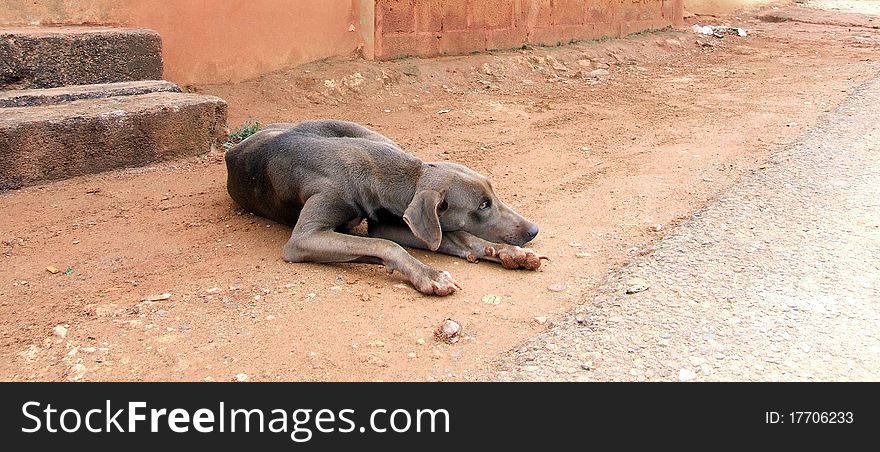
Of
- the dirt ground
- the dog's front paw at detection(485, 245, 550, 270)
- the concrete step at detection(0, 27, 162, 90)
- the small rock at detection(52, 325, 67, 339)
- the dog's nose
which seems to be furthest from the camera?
the concrete step at detection(0, 27, 162, 90)

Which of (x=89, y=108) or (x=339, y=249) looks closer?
(x=339, y=249)

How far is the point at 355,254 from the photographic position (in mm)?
4102

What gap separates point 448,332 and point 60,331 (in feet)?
5.28

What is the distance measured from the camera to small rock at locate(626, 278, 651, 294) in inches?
144

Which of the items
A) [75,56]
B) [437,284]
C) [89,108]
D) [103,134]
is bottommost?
[437,284]

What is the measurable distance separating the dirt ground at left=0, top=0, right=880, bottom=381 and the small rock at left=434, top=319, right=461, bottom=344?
4 centimetres

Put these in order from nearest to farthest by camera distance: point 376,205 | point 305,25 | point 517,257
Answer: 1. point 517,257
2. point 376,205
3. point 305,25

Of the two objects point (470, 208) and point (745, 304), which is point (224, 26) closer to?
point (470, 208)

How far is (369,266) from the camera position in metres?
4.21

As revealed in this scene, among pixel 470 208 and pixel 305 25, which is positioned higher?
pixel 305 25

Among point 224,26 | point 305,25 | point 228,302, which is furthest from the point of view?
point 305,25

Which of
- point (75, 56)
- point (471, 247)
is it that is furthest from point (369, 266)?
point (75, 56)

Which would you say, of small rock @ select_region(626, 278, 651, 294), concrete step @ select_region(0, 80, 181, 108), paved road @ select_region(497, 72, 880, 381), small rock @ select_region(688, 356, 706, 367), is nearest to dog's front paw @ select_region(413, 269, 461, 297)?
paved road @ select_region(497, 72, 880, 381)

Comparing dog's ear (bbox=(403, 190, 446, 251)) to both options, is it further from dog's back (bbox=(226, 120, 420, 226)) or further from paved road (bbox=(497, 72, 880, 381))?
paved road (bbox=(497, 72, 880, 381))
